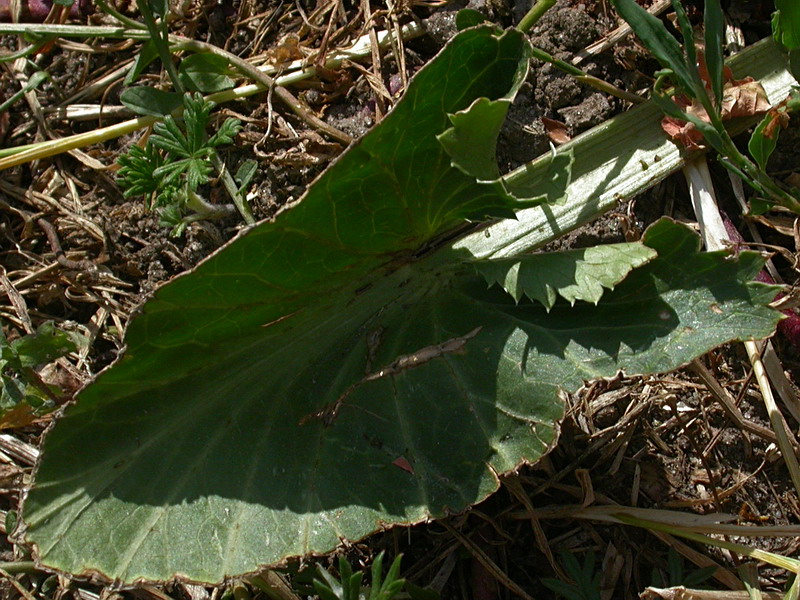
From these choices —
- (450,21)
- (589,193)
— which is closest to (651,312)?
(589,193)

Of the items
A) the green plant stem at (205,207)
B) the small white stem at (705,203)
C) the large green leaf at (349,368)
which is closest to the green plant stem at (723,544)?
the large green leaf at (349,368)

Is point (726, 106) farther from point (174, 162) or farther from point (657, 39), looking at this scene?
point (174, 162)

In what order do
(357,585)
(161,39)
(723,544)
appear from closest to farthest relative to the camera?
(357,585) → (723,544) → (161,39)

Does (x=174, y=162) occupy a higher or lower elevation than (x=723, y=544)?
higher

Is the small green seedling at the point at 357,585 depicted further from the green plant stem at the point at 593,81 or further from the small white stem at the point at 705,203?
the green plant stem at the point at 593,81

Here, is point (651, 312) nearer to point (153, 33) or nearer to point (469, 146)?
point (469, 146)

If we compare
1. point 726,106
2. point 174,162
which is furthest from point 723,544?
point 174,162
